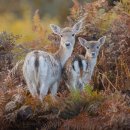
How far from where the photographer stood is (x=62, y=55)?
14273 millimetres

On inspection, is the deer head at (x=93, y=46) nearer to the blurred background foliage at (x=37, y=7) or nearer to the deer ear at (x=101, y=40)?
the deer ear at (x=101, y=40)

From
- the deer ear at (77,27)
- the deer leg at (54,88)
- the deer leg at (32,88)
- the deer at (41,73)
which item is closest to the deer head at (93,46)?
the deer ear at (77,27)

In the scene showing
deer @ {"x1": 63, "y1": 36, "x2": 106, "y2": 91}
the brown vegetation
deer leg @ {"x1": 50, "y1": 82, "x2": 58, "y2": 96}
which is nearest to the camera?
the brown vegetation

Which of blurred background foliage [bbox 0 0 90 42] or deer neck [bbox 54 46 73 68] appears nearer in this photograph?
deer neck [bbox 54 46 73 68]

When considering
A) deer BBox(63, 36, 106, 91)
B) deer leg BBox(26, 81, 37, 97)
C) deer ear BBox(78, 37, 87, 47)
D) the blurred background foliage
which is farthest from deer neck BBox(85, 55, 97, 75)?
Result: the blurred background foliage

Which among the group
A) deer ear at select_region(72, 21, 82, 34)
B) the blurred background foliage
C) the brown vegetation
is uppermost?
the blurred background foliage

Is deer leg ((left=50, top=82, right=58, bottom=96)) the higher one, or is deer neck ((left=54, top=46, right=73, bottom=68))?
deer neck ((left=54, top=46, right=73, bottom=68))

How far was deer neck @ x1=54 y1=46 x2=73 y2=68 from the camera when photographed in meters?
14.2

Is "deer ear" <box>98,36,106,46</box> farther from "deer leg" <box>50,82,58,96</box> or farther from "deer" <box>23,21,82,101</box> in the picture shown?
"deer leg" <box>50,82,58,96</box>

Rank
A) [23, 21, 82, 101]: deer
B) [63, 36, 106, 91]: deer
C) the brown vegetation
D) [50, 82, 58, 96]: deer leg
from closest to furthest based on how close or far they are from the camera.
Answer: the brown vegetation → [23, 21, 82, 101]: deer → [50, 82, 58, 96]: deer leg → [63, 36, 106, 91]: deer

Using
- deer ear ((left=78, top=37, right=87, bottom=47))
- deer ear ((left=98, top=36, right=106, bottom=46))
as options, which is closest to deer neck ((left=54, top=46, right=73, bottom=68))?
deer ear ((left=78, top=37, right=87, bottom=47))

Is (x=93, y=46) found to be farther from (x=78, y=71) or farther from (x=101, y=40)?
(x=78, y=71)

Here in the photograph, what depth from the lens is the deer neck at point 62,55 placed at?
14227mm

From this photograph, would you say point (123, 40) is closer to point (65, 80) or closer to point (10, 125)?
point (65, 80)
